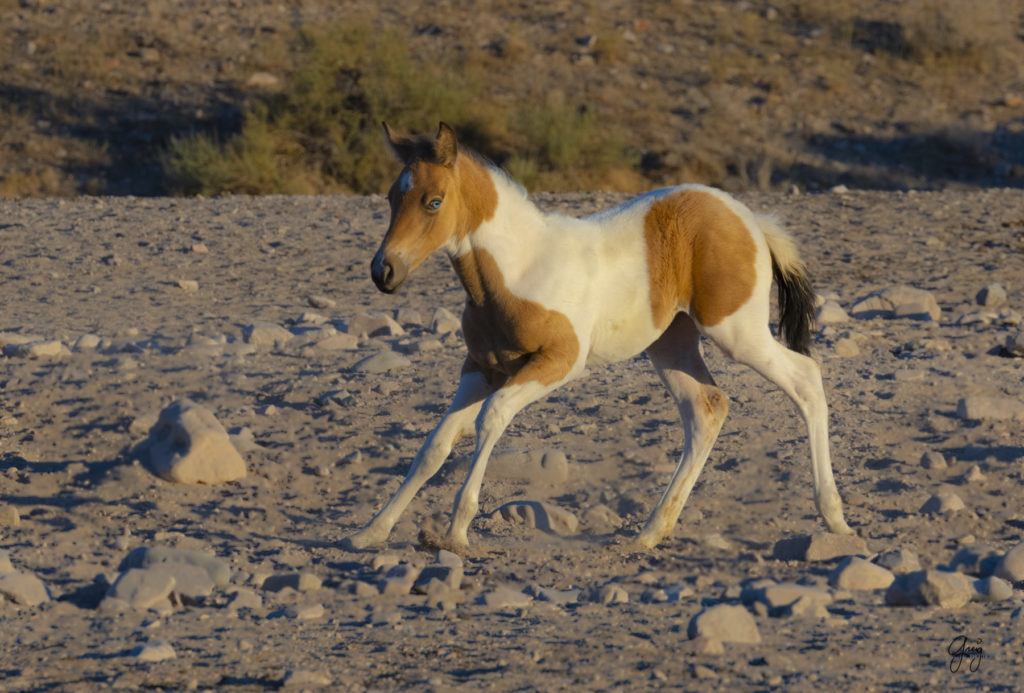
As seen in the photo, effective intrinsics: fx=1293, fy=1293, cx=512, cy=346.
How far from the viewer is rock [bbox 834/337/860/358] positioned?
8.63 metres

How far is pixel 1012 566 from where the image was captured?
5.06 metres

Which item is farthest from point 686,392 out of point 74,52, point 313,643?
point 74,52

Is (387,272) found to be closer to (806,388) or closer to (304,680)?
(304,680)

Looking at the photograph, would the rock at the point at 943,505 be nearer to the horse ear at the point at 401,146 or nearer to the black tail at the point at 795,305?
the black tail at the point at 795,305

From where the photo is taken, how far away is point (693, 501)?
250 inches

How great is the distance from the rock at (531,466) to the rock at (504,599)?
1.75m

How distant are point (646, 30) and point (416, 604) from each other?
21.9 m

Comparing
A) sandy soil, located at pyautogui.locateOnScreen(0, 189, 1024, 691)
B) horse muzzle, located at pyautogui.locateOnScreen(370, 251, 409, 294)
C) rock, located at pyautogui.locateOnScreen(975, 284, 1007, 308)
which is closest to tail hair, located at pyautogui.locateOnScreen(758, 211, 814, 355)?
sandy soil, located at pyautogui.locateOnScreen(0, 189, 1024, 691)

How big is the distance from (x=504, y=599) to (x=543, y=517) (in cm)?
121

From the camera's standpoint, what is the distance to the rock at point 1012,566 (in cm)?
504

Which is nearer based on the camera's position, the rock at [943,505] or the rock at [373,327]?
the rock at [943,505]

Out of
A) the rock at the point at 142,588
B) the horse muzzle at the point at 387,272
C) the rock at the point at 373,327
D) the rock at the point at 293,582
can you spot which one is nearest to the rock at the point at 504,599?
the rock at the point at 293,582
